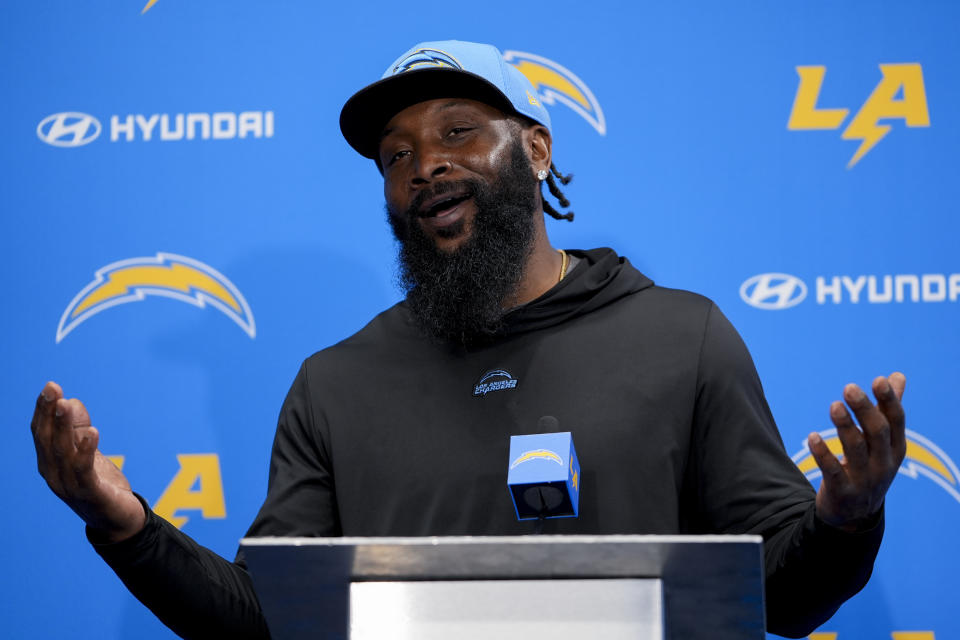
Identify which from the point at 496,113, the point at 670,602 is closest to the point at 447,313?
the point at 496,113

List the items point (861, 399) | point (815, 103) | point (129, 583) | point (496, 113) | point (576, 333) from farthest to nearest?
point (815, 103) < point (496, 113) < point (576, 333) < point (129, 583) < point (861, 399)

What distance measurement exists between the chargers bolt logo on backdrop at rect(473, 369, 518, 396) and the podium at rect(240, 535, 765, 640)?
90cm

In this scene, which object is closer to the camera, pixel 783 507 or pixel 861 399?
pixel 861 399

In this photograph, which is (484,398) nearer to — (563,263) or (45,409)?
(563,263)

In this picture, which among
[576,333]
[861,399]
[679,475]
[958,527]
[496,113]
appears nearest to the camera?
[861,399]

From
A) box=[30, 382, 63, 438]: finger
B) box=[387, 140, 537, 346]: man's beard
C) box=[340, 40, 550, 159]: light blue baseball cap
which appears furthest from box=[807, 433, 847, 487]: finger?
box=[340, 40, 550, 159]: light blue baseball cap

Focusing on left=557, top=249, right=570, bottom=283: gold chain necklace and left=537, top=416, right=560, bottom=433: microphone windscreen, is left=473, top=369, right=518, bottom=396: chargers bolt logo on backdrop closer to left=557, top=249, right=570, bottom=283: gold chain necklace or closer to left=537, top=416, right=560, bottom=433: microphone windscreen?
left=557, top=249, right=570, bottom=283: gold chain necklace

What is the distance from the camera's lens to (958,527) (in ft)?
7.98

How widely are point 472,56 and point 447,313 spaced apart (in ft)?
1.84

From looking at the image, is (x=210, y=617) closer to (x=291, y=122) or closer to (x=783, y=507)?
(x=783, y=507)

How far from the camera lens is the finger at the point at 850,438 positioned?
50.9 inches

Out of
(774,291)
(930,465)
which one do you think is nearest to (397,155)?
(774,291)

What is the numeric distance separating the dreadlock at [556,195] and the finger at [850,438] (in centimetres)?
125

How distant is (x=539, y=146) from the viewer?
93.7 inches
